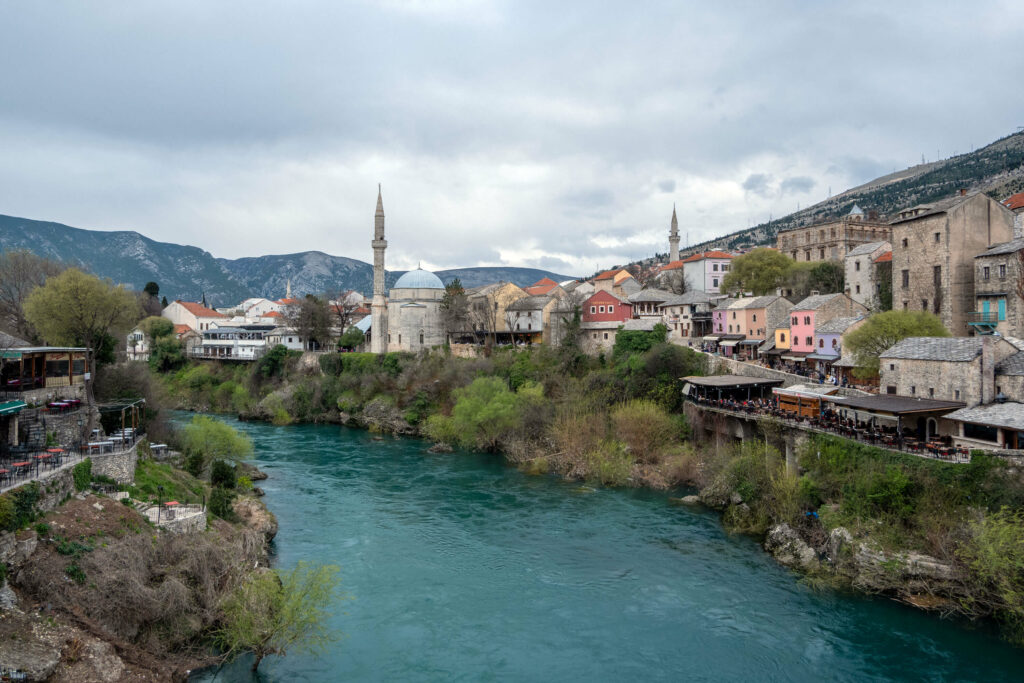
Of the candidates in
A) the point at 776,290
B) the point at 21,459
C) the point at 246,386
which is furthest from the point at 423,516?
the point at 246,386

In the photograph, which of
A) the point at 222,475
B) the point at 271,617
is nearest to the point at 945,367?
the point at 271,617

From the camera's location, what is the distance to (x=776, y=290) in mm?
52625

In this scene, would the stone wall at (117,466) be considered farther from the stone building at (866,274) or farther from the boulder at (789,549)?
the stone building at (866,274)

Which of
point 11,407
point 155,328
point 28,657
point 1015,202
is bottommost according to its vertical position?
point 28,657

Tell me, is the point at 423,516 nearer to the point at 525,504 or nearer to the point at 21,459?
the point at 525,504

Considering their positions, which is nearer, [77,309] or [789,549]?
[789,549]

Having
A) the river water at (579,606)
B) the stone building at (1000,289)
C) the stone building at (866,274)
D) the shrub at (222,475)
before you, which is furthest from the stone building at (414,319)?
the stone building at (1000,289)

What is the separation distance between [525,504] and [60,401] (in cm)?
1939

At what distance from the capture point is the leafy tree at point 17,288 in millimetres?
35375

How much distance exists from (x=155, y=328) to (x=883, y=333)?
71557 millimetres

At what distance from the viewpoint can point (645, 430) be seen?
117ft

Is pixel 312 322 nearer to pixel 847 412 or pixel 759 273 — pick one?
pixel 759 273

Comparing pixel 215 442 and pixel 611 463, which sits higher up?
pixel 215 442

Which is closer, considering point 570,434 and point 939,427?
point 939,427
